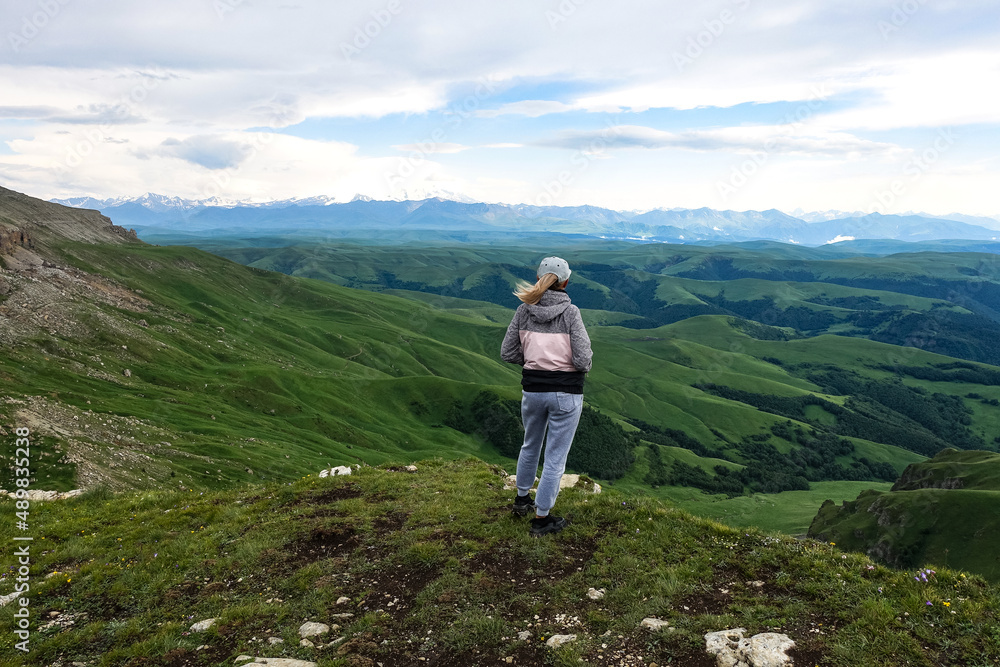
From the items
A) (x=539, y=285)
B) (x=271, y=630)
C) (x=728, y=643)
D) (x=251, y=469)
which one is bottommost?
(x=251, y=469)

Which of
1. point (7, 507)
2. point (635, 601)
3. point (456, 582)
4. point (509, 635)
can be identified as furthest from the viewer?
point (7, 507)

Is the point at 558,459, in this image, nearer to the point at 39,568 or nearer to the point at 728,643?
the point at 728,643

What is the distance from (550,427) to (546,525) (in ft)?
9.51

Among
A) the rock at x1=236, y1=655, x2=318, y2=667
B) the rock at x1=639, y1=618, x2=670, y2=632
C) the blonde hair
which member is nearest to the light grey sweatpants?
the blonde hair

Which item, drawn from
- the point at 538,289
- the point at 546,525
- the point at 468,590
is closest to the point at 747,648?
the point at 468,590

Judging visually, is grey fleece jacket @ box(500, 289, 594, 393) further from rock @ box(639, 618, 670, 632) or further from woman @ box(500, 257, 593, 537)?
rock @ box(639, 618, 670, 632)

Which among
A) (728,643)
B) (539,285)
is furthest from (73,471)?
(728,643)

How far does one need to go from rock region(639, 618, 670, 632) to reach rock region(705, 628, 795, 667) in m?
0.77

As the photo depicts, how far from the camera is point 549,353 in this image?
1209cm

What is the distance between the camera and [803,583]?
1048 centimetres

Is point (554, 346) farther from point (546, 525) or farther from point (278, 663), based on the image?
point (278, 663)

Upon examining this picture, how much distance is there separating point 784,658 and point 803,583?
2.62m

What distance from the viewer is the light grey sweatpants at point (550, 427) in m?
12.2

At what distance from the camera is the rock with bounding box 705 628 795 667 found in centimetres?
839
